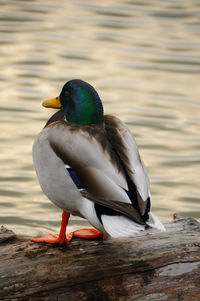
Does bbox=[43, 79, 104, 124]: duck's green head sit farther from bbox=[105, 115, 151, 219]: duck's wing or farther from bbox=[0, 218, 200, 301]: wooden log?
bbox=[0, 218, 200, 301]: wooden log

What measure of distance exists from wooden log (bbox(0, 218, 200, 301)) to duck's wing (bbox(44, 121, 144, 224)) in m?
0.41

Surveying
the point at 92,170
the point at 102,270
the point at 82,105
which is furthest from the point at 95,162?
the point at 102,270

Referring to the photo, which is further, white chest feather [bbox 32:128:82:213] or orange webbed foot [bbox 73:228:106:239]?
orange webbed foot [bbox 73:228:106:239]

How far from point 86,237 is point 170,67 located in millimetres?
6801

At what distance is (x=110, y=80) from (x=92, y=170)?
6275 mm

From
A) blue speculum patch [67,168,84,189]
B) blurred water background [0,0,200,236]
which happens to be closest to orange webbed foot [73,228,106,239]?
blue speculum patch [67,168,84,189]

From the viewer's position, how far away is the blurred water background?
7.12m

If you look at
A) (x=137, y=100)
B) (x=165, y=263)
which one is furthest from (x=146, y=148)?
(x=165, y=263)

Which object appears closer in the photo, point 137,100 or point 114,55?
point 137,100

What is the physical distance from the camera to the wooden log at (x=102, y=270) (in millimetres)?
4113

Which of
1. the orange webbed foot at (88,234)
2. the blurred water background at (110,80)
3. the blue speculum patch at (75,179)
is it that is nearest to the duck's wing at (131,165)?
the blue speculum patch at (75,179)

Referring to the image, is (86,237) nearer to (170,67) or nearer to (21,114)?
(21,114)

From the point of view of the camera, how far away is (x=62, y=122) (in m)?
4.38

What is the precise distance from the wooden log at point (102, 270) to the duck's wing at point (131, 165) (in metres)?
0.38
